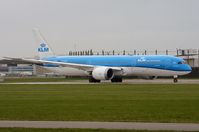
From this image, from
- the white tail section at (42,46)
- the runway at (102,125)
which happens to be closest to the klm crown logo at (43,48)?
the white tail section at (42,46)

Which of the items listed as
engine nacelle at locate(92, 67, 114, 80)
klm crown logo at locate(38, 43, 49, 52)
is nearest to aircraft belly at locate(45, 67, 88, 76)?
klm crown logo at locate(38, 43, 49, 52)

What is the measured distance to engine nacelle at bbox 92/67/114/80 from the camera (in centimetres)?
6312

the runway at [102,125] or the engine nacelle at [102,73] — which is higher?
the runway at [102,125]

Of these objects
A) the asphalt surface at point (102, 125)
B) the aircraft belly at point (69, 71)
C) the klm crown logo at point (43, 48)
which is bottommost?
the aircraft belly at point (69, 71)

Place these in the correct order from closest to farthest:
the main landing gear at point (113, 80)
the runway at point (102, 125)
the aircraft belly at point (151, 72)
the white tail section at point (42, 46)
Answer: the runway at point (102, 125) < the aircraft belly at point (151, 72) < the main landing gear at point (113, 80) < the white tail section at point (42, 46)

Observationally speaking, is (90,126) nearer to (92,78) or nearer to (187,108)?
(187,108)

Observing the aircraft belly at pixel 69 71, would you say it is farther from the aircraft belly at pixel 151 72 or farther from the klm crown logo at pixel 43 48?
the aircraft belly at pixel 151 72

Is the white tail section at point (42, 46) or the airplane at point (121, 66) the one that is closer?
the airplane at point (121, 66)

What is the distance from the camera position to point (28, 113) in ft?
72.5

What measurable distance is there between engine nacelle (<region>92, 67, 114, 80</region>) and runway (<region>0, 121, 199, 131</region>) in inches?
1748

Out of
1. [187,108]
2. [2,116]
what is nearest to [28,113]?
[2,116]

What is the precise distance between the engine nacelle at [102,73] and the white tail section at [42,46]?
15.4m

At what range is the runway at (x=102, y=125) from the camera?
16744mm

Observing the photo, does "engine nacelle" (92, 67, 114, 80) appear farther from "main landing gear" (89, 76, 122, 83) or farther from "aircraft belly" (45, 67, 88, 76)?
"aircraft belly" (45, 67, 88, 76)
